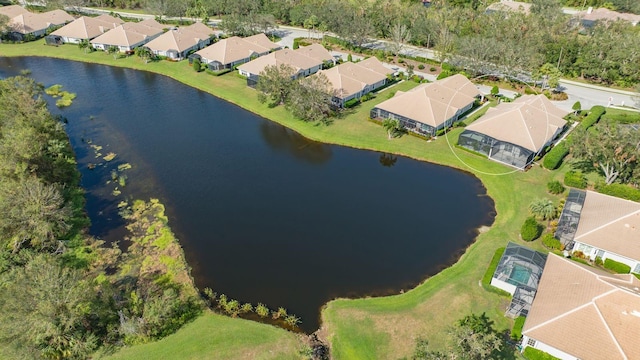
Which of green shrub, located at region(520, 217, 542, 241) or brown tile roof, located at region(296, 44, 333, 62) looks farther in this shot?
brown tile roof, located at region(296, 44, 333, 62)

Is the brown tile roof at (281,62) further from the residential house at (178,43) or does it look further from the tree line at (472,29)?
the residential house at (178,43)

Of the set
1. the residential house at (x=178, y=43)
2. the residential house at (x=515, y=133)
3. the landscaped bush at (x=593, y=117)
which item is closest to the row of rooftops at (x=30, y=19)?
the residential house at (x=178, y=43)

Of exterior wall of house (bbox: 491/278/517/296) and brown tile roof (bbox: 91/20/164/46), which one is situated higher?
brown tile roof (bbox: 91/20/164/46)

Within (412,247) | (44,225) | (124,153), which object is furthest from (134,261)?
(412,247)

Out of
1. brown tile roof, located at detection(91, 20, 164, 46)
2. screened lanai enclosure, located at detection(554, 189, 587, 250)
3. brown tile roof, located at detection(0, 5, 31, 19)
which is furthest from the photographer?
brown tile roof, located at detection(0, 5, 31, 19)

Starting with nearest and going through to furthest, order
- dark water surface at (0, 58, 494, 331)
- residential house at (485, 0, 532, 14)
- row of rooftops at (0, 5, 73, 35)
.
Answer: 1. dark water surface at (0, 58, 494, 331)
2. row of rooftops at (0, 5, 73, 35)
3. residential house at (485, 0, 532, 14)

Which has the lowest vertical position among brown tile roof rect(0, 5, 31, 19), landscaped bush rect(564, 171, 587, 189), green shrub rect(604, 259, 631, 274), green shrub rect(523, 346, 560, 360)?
green shrub rect(523, 346, 560, 360)

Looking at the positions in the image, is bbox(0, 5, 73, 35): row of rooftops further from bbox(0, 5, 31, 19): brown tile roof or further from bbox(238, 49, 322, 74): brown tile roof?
bbox(238, 49, 322, 74): brown tile roof

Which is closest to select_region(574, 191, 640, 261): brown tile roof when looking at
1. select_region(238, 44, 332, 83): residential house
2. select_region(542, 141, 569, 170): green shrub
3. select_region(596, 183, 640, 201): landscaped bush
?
select_region(596, 183, 640, 201): landscaped bush
